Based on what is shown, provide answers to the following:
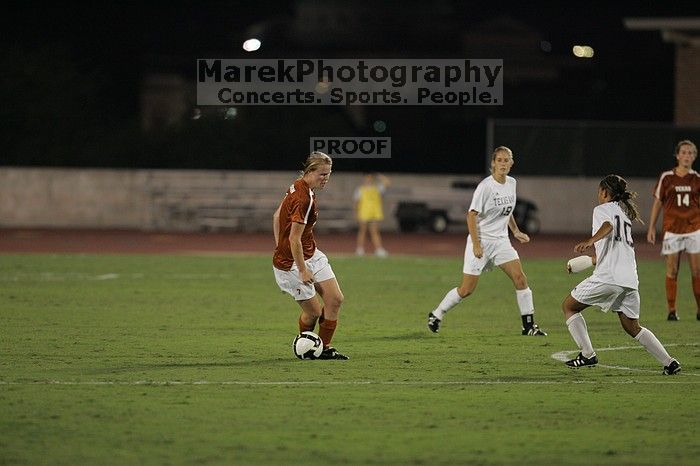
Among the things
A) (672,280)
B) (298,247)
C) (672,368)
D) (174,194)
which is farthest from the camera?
(174,194)

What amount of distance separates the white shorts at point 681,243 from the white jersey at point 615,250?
5245mm

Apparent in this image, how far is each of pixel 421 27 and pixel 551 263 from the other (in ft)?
113

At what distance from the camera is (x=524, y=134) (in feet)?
121

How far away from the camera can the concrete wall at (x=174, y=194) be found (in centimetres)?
3741

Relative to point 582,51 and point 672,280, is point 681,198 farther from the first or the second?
point 582,51

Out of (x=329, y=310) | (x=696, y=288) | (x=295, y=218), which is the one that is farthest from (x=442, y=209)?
(x=295, y=218)

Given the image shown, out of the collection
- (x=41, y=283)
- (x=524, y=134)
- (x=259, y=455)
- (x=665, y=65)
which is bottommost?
(x=259, y=455)

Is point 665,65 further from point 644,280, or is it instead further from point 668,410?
point 668,410

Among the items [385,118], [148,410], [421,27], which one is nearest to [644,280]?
[148,410]

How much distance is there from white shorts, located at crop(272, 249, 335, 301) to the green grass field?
0.66m

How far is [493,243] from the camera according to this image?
14.4 m

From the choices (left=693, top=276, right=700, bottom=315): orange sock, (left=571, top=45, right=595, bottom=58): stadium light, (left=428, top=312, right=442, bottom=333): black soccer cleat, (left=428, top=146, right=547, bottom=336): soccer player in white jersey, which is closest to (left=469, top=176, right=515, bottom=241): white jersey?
(left=428, top=146, right=547, bottom=336): soccer player in white jersey

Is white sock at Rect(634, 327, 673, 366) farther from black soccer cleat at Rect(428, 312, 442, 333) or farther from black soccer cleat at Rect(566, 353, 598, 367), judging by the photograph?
black soccer cleat at Rect(428, 312, 442, 333)

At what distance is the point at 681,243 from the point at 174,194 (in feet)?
76.3
